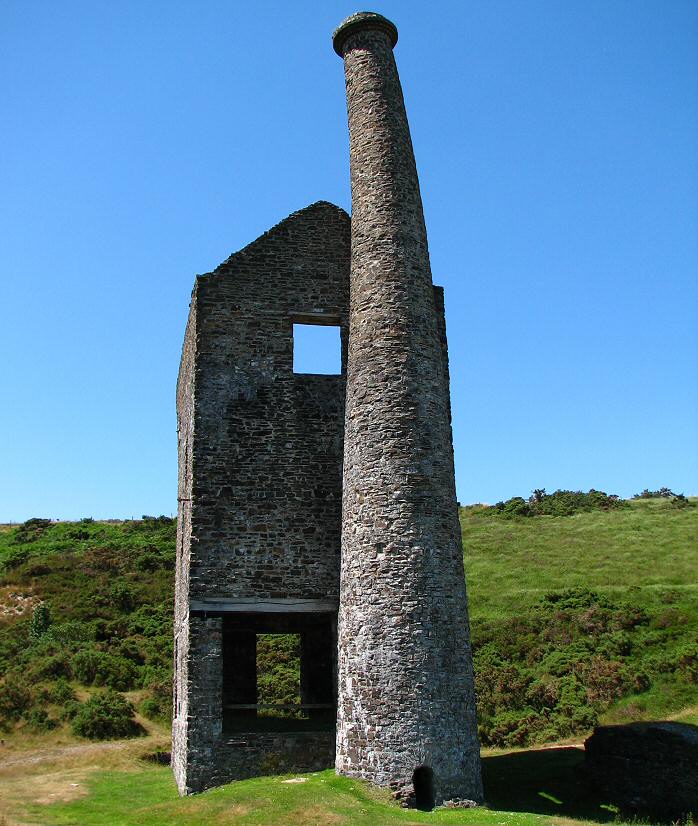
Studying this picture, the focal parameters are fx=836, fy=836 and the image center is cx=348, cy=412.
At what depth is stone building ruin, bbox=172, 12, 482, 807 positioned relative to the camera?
13.0 metres

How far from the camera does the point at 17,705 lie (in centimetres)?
2459

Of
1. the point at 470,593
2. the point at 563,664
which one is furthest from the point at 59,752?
the point at 470,593

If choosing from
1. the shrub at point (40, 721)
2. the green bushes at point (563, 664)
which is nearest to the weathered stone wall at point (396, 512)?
the green bushes at point (563, 664)

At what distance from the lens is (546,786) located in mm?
15219

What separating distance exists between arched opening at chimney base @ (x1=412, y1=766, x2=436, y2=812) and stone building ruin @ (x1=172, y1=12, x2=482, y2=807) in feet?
0.10

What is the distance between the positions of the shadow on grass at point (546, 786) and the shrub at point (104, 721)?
10.6 meters

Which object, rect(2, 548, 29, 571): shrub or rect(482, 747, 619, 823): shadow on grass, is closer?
rect(482, 747, 619, 823): shadow on grass

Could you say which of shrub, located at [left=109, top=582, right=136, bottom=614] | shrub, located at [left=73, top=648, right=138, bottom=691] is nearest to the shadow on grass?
shrub, located at [left=73, top=648, right=138, bottom=691]

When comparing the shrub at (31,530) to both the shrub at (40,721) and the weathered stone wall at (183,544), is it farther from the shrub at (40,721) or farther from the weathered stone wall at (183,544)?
the weathered stone wall at (183,544)

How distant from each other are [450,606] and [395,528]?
1529 mm

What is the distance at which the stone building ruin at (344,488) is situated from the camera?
514 inches

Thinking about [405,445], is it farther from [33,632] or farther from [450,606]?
[33,632]

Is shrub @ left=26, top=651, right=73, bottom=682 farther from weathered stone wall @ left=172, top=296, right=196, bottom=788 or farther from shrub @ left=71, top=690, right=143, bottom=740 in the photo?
weathered stone wall @ left=172, top=296, right=196, bottom=788

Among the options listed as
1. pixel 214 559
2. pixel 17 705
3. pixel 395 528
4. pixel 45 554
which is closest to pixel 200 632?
pixel 214 559
